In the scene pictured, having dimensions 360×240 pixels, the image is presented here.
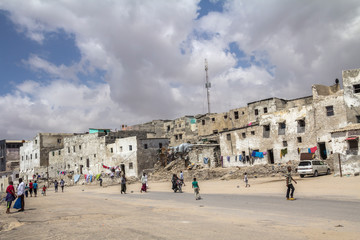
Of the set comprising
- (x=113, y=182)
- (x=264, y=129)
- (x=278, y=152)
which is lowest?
(x=113, y=182)

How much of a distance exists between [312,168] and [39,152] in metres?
62.6

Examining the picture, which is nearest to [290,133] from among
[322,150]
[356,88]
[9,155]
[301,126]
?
[301,126]

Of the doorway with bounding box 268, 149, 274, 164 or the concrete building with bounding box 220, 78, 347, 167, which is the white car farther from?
the doorway with bounding box 268, 149, 274, 164

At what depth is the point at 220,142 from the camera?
48656mm

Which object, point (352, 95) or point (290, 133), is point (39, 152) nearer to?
point (290, 133)

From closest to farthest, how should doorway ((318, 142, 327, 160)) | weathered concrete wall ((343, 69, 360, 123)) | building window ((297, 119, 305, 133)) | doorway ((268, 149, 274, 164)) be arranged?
weathered concrete wall ((343, 69, 360, 123))
doorway ((318, 142, 327, 160))
building window ((297, 119, 305, 133))
doorway ((268, 149, 274, 164))

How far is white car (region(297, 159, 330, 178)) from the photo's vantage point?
101ft

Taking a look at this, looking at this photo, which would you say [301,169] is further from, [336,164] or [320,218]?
[320,218]

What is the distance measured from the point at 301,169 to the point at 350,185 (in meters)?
8.52

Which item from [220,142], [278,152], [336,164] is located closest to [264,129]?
[278,152]

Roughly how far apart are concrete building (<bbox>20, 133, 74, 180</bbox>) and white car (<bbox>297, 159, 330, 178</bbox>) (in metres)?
58.9

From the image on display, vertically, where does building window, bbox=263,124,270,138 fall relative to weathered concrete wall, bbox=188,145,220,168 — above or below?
above

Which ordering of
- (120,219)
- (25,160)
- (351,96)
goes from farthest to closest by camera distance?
(25,160), (351,96), (120,219)

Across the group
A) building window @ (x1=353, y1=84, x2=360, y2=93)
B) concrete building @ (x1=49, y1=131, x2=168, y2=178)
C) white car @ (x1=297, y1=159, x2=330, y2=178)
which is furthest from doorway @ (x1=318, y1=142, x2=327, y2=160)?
concrete building @ (x1=49, y1=131, x2=168, y2=178)
